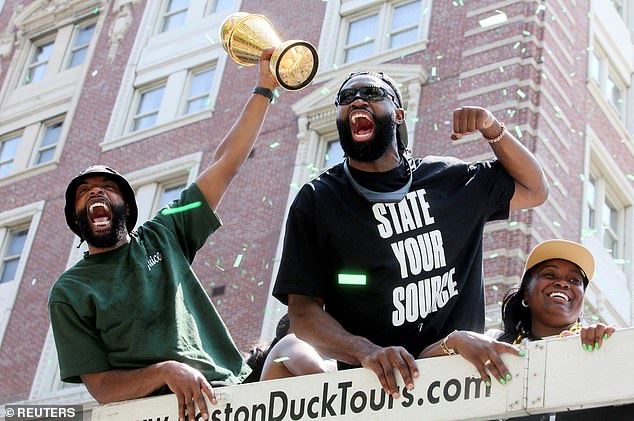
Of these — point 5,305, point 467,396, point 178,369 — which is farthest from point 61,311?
point 5,305

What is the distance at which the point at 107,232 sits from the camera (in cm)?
524

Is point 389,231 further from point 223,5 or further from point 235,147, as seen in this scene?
point 223,5

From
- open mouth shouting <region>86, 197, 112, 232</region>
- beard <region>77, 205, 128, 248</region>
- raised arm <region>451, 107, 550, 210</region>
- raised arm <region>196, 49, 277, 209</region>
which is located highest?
raised arm <region>196, 49, 277, 209</region>

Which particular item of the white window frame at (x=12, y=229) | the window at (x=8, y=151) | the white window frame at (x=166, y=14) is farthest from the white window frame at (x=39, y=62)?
the white window frame at (x=12, y=229)

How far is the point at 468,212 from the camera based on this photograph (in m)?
4.78

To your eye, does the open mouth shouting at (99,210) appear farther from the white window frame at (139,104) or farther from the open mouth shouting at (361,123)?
the white window frame at (139,104)

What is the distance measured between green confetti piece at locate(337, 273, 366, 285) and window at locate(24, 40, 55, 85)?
21000 millimetres

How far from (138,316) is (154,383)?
356mm

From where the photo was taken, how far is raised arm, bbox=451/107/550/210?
15.3 feet

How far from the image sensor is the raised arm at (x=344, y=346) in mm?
3947

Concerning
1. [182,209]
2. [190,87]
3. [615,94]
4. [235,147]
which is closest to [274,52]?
[235,147]

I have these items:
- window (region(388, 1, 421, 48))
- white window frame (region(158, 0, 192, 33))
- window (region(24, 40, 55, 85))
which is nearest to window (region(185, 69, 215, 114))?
white window frame (region(158, 0, 192, 33))

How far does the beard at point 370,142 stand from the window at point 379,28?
46.2 feet

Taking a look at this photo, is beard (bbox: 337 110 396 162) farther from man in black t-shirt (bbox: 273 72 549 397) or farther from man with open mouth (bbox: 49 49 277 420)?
man with open mouth (bbox: 49 49 277 420)
